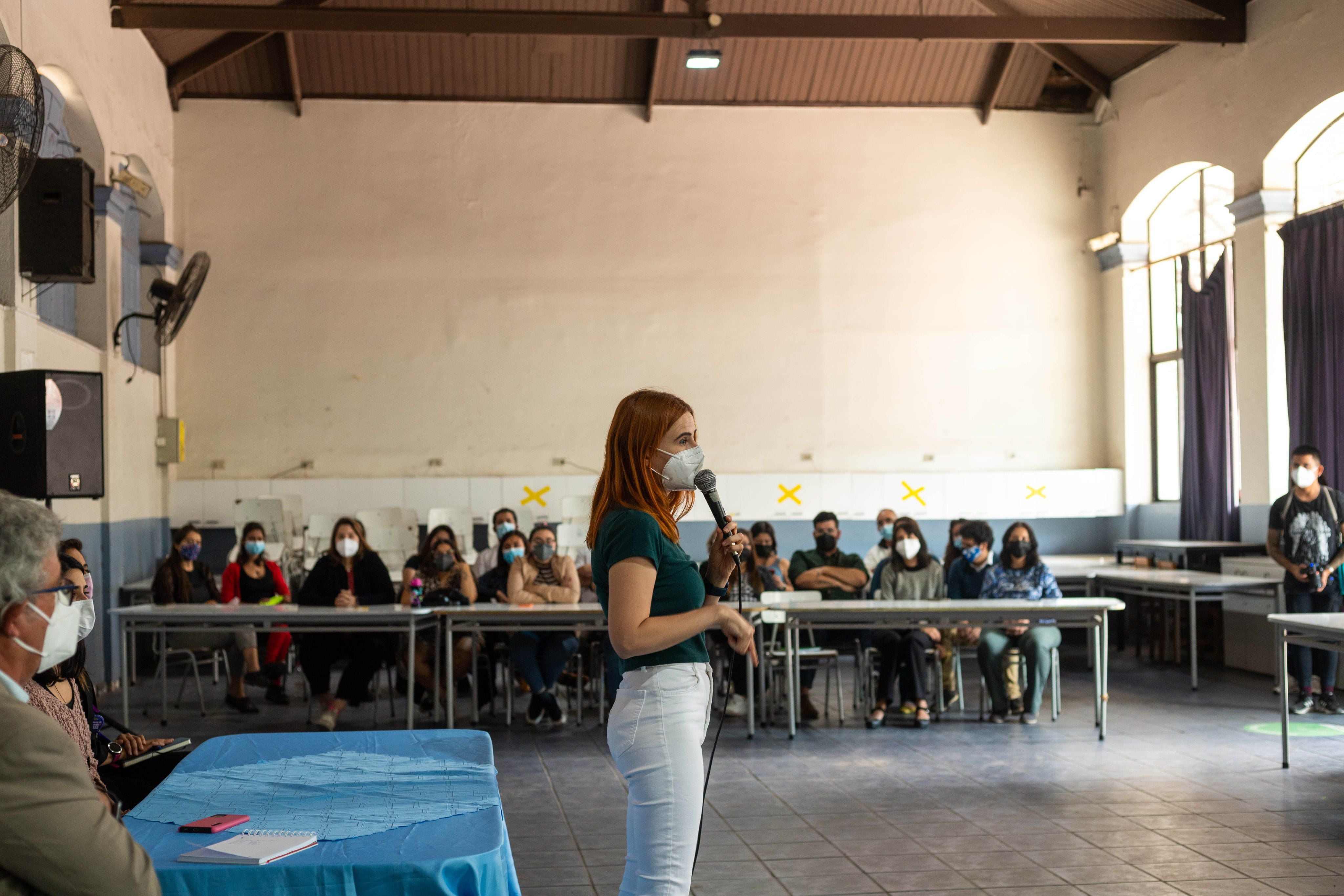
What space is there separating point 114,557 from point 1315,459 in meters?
8.20

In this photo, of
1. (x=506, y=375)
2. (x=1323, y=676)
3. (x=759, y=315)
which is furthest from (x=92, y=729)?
(x=759, y=315)

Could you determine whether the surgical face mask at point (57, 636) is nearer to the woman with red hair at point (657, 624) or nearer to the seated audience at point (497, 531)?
the woman with red hair at point (657, 624)

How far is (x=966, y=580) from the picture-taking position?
23.6 ft

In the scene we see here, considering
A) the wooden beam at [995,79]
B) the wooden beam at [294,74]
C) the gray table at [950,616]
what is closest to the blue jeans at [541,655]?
the gray table at [950,616]

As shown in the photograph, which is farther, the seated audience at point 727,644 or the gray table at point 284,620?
the seated audience at point 727,644

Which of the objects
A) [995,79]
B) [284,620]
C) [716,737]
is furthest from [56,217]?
[995,79]

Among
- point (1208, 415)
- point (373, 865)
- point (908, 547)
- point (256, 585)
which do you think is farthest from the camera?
point (1208, 415)

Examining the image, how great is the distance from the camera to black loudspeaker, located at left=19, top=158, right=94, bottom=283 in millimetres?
6172

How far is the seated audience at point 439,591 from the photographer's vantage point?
22.9 ft

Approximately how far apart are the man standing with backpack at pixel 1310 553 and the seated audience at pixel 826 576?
8.56ft

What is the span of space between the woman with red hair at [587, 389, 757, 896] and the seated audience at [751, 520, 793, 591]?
17.0 feet

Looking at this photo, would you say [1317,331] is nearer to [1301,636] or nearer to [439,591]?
[1301,636]

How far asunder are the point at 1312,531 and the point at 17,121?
23.4ft

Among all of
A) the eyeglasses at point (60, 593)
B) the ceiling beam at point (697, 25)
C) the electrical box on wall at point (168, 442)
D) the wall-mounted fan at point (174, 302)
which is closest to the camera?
the eyeglasses at point (60, 593)
